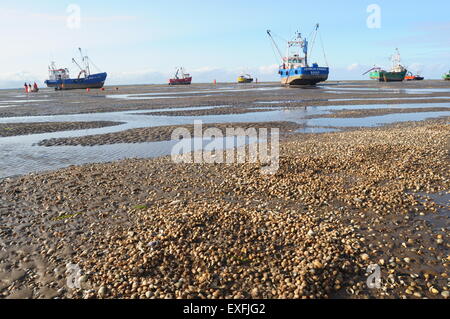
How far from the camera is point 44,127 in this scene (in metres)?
26.4

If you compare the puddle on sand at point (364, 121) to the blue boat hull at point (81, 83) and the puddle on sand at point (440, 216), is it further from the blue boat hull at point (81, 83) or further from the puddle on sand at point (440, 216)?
the blue boat hull at point (81, 83)

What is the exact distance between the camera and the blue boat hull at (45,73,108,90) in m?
109

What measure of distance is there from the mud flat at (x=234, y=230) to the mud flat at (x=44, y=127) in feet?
45.4

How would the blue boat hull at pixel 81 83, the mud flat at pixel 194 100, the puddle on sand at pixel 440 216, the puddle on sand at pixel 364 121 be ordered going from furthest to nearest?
the blue boat hull at pixel 81 83 < the mud flat at pixel 194 100 < the puddle on sand at pixel 364 121 < the puddle on sand at pixel 440 216

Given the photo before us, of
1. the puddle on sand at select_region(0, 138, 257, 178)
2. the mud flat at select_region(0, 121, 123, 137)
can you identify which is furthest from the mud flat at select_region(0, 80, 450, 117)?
the puddle on sand at select_region(0, 138, 257, 178)

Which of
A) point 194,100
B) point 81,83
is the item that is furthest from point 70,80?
point 194,100

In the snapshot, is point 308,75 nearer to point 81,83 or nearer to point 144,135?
point 144,135

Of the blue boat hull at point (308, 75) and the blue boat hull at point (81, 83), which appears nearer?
the blue boat hull at point (308, 75)

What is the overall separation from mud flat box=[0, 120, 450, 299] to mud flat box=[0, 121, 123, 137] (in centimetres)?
1384

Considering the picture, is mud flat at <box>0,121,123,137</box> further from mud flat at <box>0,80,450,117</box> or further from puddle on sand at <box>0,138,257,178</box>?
mud flat at <box>0,80,450,117</box>

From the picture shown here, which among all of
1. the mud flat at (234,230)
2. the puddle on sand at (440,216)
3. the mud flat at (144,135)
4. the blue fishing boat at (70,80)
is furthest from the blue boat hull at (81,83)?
the puddle on sand at (440,216)

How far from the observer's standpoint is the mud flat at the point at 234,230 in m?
6.08
